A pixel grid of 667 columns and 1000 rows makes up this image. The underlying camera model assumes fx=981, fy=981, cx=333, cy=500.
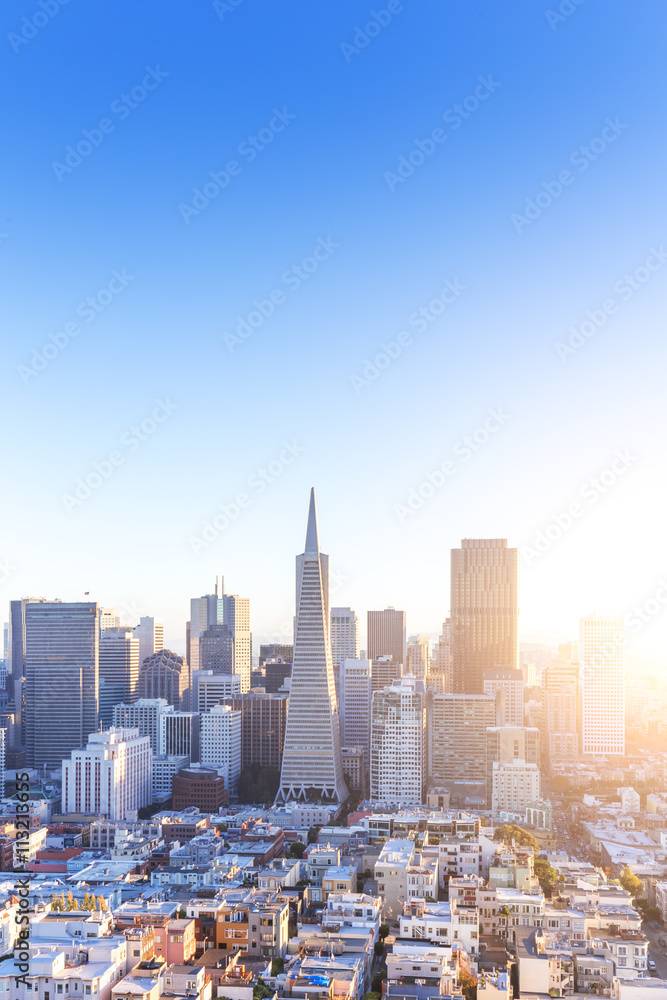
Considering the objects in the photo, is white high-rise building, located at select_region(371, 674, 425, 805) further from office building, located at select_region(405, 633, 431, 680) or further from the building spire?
office building, located at select_region(405, 633, 431, 680)

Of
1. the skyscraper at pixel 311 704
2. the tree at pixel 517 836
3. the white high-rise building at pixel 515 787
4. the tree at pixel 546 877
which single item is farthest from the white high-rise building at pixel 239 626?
the tree at pixel 546 877

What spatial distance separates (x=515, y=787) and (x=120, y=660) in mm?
19121

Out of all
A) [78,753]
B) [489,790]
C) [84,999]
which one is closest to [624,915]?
[84,999]

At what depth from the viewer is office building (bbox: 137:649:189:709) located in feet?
134

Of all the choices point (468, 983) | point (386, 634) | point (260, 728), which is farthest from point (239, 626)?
point (468, 983)

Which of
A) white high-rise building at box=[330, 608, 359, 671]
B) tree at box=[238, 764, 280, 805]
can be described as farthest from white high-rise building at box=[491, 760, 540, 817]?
white high-rise building at box=[330, 608, 359, 671]

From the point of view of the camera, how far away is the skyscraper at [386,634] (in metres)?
46.1

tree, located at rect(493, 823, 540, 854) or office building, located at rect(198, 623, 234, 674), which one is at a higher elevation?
office building, located at rect(198, 623, 234, 674)

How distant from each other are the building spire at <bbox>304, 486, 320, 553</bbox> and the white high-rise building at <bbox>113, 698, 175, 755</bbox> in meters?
9.51

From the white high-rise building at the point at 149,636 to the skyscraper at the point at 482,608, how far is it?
52.6ft

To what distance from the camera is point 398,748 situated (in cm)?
2677

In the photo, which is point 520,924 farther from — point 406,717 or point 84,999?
point 406,717

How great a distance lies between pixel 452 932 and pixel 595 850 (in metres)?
8.97

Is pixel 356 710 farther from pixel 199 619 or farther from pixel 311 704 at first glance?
pixel 199 619
